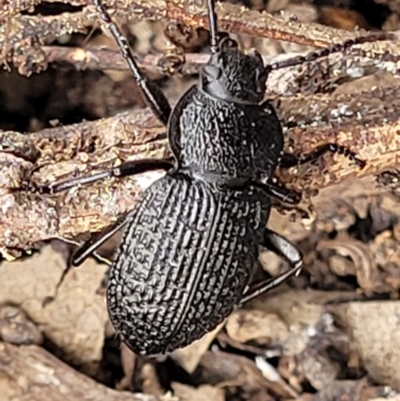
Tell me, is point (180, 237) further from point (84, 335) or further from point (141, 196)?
point (84, 335)

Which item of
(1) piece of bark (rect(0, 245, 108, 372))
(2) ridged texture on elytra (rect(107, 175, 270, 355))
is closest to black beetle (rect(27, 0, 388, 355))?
(2) ridged texture on elytra (rect(107, 175, 270, 355))

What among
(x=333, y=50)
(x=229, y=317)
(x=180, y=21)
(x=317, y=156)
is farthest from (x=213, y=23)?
(x=229, y=317)

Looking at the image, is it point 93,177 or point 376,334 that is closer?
point 93,177

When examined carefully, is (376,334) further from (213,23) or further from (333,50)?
(213,23)

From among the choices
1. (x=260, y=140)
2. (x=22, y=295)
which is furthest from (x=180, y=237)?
(x=22, y=295)

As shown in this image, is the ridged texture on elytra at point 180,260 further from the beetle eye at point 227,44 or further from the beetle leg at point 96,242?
the beetle eye at point 227,44

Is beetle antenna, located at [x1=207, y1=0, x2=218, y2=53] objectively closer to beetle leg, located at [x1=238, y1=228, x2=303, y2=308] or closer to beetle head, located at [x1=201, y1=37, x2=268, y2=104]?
beetle head, located at [x1=201, y1=37, x2=268, y2=104]
